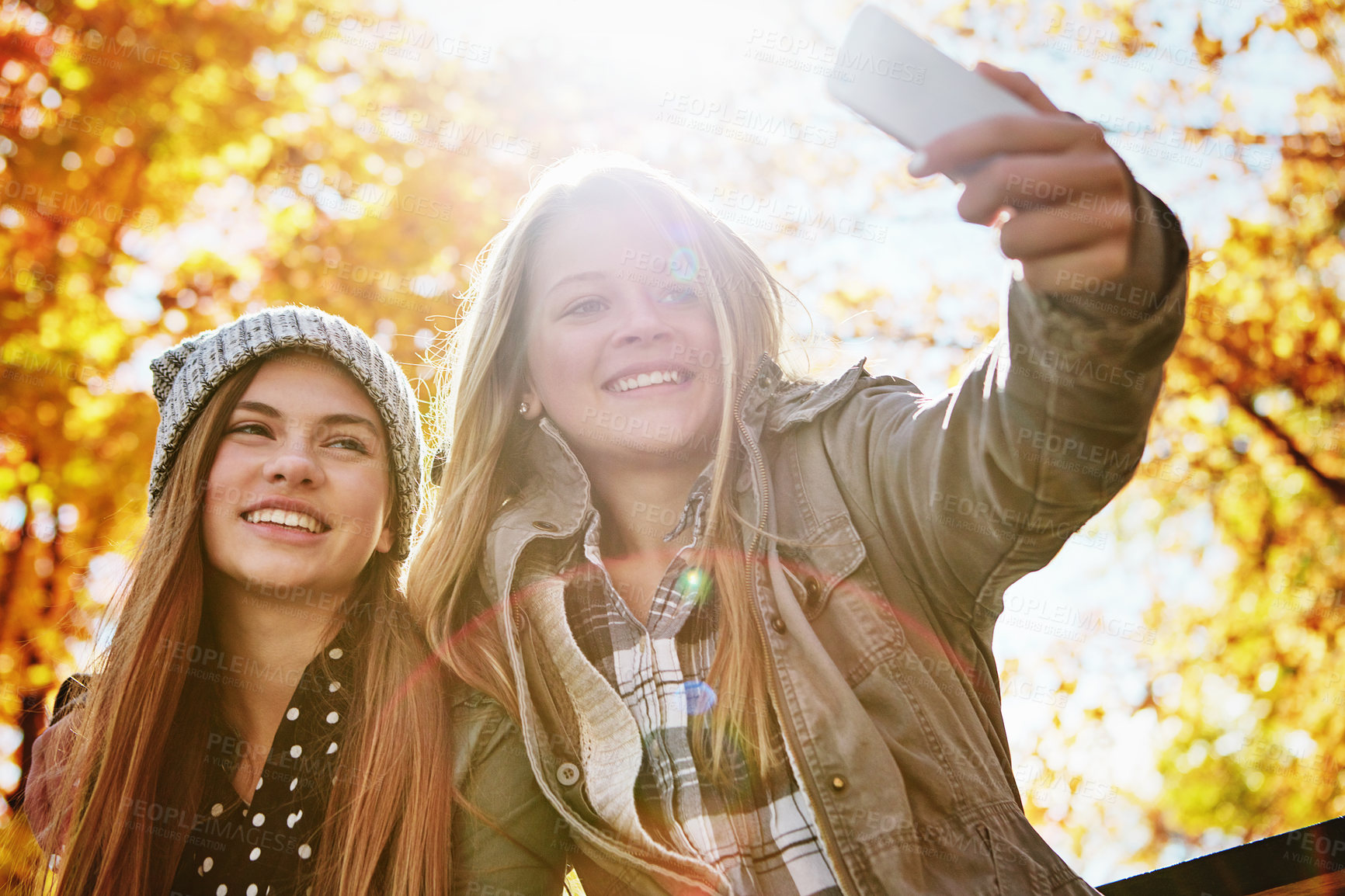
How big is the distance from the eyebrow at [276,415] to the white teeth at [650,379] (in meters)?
0.80

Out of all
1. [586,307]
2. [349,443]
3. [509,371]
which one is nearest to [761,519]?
[586,307]

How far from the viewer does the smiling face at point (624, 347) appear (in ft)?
8.67

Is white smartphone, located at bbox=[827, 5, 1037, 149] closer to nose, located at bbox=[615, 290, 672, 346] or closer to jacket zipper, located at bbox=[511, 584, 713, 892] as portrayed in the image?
nose, located at bbox=[615, 290, 672, 346]

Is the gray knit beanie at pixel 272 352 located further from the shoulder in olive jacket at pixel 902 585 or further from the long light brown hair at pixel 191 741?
the shoulder in olive jacket at pixel 902 585

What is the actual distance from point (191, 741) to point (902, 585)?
205 centimetres

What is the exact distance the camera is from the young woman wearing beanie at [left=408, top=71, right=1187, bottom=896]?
1567 millimetres

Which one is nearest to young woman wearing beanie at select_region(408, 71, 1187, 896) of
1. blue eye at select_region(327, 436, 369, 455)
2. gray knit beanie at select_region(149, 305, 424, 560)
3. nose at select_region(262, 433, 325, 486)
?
gray knit beanie at select_region(149, 305, 424, 560)

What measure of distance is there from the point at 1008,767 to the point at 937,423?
2.80 feet

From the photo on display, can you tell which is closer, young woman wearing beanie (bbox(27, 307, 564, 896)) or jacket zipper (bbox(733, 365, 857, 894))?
jacket zipper (bbox(733, 365, 857, 894))

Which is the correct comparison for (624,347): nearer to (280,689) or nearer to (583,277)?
(583,277)

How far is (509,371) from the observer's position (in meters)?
2.99

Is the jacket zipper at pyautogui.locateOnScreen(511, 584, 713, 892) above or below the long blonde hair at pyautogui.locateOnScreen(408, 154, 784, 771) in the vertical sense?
below

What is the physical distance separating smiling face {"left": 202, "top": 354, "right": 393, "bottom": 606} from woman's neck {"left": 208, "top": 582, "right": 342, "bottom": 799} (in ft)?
0.24

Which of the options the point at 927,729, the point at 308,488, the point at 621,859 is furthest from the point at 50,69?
the point at 927,729
